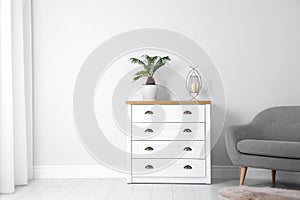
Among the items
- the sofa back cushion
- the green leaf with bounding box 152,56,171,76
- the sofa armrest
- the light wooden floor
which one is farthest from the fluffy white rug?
the green leaf with bounding box 152,56,171,76

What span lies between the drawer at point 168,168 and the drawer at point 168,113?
0.38 m

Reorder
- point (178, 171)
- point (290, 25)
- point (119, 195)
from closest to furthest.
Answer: point (119, 195) < point (178, 171) < point (290, 25)

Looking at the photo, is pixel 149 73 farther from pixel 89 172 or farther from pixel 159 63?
pixel 89 172

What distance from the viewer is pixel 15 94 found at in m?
3.91

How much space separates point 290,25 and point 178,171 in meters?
1.83

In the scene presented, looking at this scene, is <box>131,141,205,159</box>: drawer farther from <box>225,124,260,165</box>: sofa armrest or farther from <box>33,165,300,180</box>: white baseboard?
<box>33,165,300,180</box>: white baseboard

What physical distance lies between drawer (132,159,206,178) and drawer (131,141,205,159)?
0.15 feet

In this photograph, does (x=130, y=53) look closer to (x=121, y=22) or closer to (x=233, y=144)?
(x=121, y=22)

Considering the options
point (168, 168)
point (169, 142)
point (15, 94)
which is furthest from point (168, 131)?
point (15, 94)

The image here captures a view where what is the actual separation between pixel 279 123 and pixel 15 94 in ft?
8.05

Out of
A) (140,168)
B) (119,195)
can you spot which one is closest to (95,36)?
(140,168)

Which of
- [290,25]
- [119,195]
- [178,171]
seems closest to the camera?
[119,195]

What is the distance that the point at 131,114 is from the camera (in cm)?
394

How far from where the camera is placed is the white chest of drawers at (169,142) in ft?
12.8
